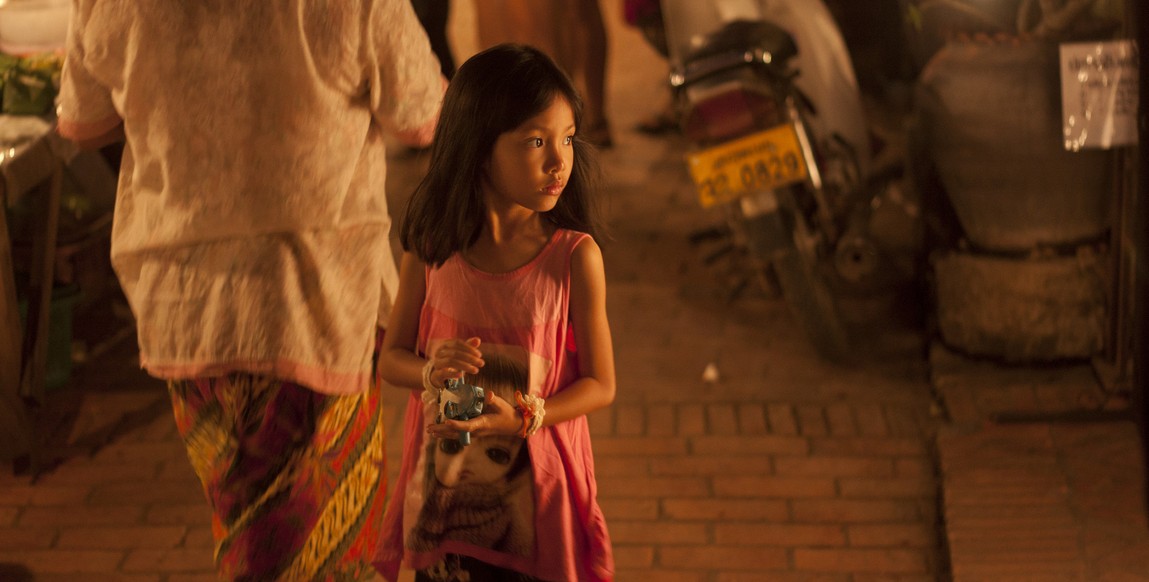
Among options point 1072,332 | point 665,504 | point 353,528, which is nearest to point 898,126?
point 1072,332

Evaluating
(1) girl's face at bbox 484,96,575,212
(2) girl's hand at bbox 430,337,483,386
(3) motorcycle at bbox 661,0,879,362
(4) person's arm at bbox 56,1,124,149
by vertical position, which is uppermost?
(4) person's arm at bbox 56,1,124,149

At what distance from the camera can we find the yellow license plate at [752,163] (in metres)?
4.39

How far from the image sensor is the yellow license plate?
439 cm

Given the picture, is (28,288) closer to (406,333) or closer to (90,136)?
(90,136)

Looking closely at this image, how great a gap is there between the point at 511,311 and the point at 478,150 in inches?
11.7

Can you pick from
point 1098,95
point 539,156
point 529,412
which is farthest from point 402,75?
point 1098,95

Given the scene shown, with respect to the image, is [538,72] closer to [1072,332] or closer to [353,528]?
[353,528]

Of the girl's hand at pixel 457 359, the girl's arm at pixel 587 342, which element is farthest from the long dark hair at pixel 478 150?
the girl's hand at pixel 457 359

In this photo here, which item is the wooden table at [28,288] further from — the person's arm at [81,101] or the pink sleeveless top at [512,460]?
the pink sleeveless top at [512,460]

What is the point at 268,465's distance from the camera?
2.59 m

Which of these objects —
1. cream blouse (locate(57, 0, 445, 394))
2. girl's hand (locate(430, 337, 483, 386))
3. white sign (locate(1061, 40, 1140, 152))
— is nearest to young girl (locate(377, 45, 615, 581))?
girl's hand (locate(430, 337, 483, 386))

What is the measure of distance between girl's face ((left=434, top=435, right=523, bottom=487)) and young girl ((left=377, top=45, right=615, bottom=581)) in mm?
12

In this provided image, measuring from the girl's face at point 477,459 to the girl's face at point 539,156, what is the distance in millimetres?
458

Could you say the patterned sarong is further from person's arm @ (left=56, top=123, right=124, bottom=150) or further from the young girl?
person's arm @ (left=56, top=123, right=124, bottom=150)
